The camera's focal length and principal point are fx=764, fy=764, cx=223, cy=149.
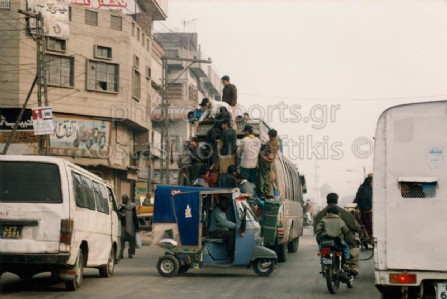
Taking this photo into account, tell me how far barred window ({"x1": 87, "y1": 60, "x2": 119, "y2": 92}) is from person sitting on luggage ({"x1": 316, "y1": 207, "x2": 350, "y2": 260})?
33.7 meters

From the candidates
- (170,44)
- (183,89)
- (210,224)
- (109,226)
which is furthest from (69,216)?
(170,44)

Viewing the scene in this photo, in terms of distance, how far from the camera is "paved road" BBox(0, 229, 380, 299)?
12.5m

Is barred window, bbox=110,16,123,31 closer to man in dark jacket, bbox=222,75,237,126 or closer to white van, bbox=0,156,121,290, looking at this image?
man in dark jacket, bbox=222,75,237,126

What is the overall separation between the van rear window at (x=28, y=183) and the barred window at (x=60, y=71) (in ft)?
107

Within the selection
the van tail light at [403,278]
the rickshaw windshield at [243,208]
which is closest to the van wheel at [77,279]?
the rickshaw windshield at [243,208]

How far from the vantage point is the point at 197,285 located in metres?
14.1

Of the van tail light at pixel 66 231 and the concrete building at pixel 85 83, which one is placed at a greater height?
the concrete building at pixel 85 83

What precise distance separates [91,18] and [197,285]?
34.3 metres

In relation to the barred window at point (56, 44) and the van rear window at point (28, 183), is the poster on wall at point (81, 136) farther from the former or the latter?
the van rear window at point (28, 183)

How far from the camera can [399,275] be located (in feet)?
27.9

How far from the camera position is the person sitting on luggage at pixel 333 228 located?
42.9 feet

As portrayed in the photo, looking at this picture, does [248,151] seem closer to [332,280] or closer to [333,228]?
[333,228]

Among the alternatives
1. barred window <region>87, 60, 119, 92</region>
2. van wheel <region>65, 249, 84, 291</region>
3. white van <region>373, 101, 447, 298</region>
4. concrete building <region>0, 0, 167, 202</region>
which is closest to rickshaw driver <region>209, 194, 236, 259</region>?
van wheel <region>65, 249, 84, 291</region>

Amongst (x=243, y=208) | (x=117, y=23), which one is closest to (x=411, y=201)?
(x=243, y=208)
